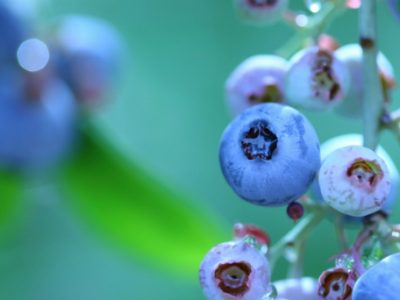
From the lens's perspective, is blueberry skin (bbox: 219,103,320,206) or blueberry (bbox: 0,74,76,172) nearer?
blueberry skin (bbox: 219,103,320,206)

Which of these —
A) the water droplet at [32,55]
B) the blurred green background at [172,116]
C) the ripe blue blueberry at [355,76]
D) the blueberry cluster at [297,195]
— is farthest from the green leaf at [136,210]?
the blurred green background at [172,116]

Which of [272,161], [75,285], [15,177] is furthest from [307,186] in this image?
[75,285]

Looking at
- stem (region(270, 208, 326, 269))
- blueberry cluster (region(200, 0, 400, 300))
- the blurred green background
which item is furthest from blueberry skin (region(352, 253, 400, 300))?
the blurred green background

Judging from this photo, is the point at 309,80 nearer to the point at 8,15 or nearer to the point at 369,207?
the point at 369,207

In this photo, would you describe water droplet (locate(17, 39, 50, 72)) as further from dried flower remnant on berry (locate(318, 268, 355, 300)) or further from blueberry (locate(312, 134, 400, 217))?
dried flower remnant on berry (locate(318, 268, 355, 300))

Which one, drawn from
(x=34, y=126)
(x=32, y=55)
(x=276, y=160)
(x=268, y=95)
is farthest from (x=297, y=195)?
(x=34, y=126)

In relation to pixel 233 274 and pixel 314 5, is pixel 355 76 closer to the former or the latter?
pixel 314 5
